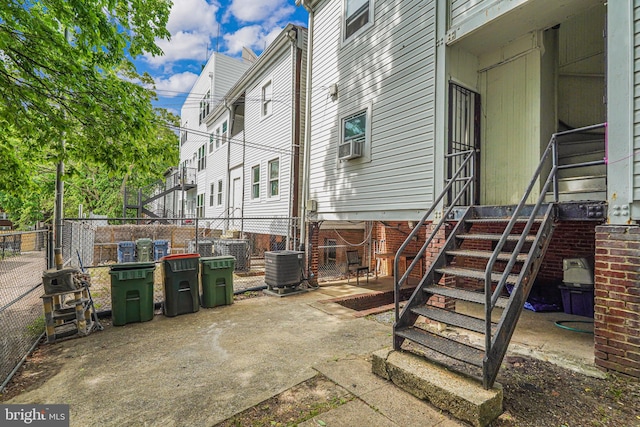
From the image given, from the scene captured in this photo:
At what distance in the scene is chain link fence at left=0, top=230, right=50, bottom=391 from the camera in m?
4.02

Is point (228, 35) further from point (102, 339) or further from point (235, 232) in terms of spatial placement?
point (102, 339)

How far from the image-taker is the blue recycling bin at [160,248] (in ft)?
45.0

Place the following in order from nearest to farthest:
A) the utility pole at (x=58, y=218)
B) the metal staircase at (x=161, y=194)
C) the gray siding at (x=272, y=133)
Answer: the utility pole at (x=58, y=218) → the gray siding at (x=272, y=133) → the metal staircase at (x=161, y=194)

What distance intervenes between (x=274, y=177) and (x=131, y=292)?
662cm

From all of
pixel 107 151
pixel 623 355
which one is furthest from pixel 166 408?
pixel 623 355

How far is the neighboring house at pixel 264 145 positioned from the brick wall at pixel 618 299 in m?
6.54

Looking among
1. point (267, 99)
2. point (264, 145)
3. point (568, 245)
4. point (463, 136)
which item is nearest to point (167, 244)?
point (264, 145)

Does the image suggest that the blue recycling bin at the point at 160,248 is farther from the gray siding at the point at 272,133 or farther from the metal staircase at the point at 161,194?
the gray siding at the point at 272,133

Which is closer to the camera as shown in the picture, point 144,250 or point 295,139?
point 295,139

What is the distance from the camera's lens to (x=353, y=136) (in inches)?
294

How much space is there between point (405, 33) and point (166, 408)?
701 centimetres

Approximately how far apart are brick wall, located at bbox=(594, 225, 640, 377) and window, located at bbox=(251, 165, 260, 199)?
1056 centimetres

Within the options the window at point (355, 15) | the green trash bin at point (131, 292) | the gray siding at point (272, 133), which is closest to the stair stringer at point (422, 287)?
the green trash bin at point (131, 292)

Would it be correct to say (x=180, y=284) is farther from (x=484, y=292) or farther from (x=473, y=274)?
(x=484, y=292)
